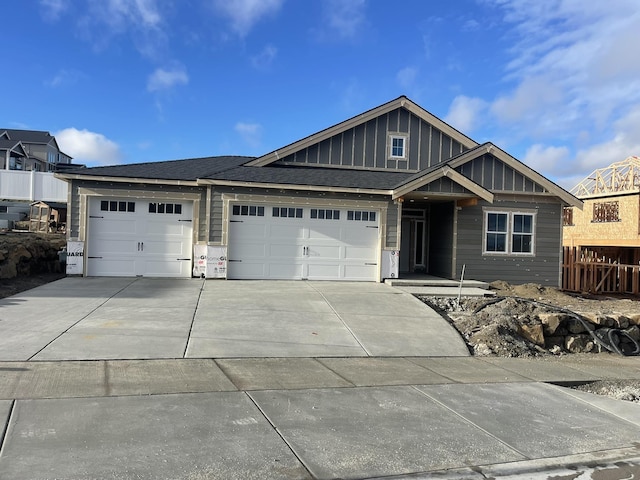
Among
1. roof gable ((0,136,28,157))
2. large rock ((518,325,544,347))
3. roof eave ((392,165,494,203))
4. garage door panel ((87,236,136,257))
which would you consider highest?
roof gable ((0,136,28,157))

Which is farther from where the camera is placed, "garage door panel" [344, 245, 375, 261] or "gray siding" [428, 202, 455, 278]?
"gray siding" [428, 202, 455, 278]

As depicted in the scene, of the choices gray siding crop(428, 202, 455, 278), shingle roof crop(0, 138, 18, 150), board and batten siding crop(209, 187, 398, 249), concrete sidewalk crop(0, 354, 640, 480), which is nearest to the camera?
concrete sidewalk crop(0, 354, 640, 480)

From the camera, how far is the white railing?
3478 cm

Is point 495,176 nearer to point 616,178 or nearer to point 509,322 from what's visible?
point 509,322

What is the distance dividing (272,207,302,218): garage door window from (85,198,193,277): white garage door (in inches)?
99.1

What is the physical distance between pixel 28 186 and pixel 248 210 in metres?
27.9

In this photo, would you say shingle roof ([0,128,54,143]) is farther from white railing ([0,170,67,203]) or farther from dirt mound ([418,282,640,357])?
dirt mound ([418,282,640,357])

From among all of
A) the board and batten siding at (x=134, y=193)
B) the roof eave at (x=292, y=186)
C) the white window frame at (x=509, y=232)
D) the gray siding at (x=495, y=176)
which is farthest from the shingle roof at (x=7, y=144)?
the white window frame at (x=509, y=232)

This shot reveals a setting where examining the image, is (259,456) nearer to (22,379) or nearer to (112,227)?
(22,379)

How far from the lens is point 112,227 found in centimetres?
1420

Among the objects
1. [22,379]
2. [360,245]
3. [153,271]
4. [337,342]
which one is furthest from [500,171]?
[22,379]

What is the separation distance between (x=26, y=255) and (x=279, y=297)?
25.5ft

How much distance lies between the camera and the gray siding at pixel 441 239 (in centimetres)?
1595

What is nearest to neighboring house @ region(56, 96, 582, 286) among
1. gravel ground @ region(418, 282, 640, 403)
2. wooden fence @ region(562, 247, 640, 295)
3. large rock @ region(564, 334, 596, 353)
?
gravel ground @ region(418, 282, 640, 403)
